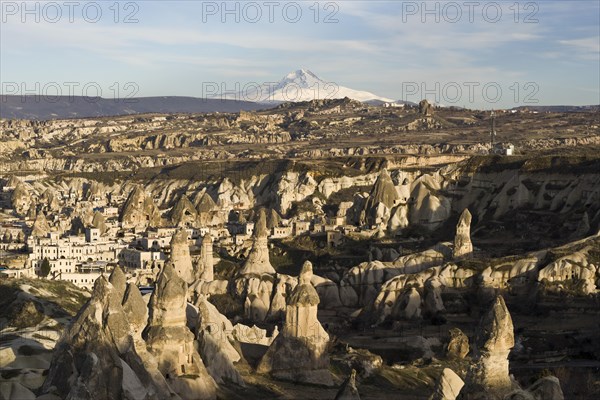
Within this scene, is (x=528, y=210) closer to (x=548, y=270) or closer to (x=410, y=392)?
(x=548, y=270)

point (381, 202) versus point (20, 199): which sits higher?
point (381, 202)

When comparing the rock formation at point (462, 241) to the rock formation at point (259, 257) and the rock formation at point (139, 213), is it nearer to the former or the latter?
the rock formation at point (259, 257)

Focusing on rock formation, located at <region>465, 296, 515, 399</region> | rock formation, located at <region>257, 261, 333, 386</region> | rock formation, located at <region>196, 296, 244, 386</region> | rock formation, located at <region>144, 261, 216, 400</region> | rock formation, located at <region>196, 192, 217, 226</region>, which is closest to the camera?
rock formation, located at <region>465, 296, 515, 399</region>

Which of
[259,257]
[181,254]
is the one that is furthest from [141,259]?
[181,254]

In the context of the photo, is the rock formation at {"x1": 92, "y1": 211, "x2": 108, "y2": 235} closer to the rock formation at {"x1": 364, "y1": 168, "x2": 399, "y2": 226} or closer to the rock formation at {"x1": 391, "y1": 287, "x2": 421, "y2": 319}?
the rock formation at {"x1": 364, "y1": 168, "x2": 399, "y2": 226}

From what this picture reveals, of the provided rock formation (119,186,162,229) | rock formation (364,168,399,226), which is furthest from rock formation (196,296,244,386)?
rock formation (119,186,162,229)

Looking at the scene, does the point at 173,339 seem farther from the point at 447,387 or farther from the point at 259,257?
the point at 259,257
